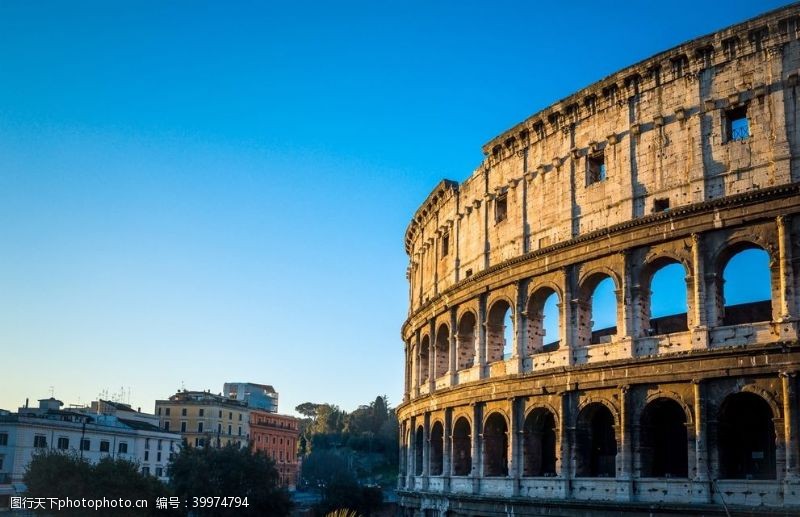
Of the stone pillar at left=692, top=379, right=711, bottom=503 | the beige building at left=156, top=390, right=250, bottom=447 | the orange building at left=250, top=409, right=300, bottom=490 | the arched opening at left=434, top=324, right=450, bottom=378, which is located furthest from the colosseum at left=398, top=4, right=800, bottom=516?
the orange building at left=250, top=409, right=300, bottom=490

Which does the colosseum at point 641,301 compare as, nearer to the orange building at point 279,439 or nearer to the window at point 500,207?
the window at point 500,207

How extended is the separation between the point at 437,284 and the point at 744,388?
48.9ft

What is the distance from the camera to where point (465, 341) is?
29.6 m

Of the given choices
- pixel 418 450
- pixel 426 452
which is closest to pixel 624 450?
pixel 426 452

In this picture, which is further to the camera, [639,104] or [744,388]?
[639,104]

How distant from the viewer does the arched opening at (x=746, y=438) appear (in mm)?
19922

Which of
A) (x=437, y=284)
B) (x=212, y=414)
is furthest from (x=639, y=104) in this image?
(x=212, y=414)

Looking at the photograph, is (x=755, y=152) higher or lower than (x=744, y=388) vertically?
higher

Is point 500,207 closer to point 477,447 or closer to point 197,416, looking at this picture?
point 477,447

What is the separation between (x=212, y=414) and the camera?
249 feet

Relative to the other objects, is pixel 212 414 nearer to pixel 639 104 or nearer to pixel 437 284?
pixel 437 284

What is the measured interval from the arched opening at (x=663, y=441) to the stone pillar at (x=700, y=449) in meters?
1.03

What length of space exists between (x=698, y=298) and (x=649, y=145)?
4.31 m

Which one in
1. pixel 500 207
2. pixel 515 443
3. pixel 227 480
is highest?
pixel 500 207
